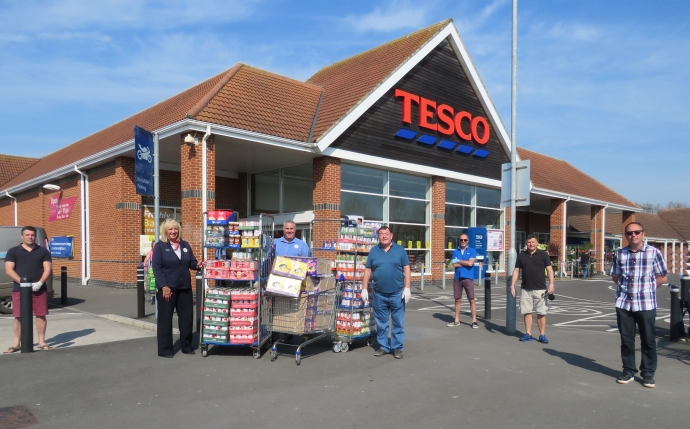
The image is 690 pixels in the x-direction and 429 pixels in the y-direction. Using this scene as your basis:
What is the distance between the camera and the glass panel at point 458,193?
2139cm

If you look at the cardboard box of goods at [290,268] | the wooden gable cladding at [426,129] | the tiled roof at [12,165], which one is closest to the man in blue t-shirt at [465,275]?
the cardboard box of goods at [290,268]

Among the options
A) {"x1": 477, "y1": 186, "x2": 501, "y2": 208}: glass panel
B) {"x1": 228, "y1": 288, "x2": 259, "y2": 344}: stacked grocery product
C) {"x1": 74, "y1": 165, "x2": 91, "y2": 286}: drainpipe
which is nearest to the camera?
{"x1": 228, "y1": 288, "x2": 259, "y2": 344}: stacked grocery product

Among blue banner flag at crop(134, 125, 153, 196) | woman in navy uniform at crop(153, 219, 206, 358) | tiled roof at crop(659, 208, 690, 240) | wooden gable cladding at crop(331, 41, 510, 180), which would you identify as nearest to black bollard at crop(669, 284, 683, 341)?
woman in navy uniform at crop(153, 219, 206, 358)

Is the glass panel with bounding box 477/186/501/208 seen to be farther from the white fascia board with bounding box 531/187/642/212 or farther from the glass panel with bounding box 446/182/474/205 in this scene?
the white fascia board with bounding box 531/187/642/212

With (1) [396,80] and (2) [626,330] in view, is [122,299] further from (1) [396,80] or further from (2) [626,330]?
(2) [626,330]

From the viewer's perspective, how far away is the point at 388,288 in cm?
761

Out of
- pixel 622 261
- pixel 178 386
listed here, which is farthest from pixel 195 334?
pixel 622 261

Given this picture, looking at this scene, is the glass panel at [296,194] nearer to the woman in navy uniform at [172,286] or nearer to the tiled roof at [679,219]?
the woman in navy uniform at [172,286]

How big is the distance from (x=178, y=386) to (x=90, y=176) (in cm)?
1529

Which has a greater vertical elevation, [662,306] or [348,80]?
[348,80]

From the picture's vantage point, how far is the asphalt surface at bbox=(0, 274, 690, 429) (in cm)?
505

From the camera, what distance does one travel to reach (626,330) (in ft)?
21.0

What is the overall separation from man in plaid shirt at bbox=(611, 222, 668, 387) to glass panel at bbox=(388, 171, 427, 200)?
12766 mm

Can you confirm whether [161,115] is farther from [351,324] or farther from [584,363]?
[584,363]
